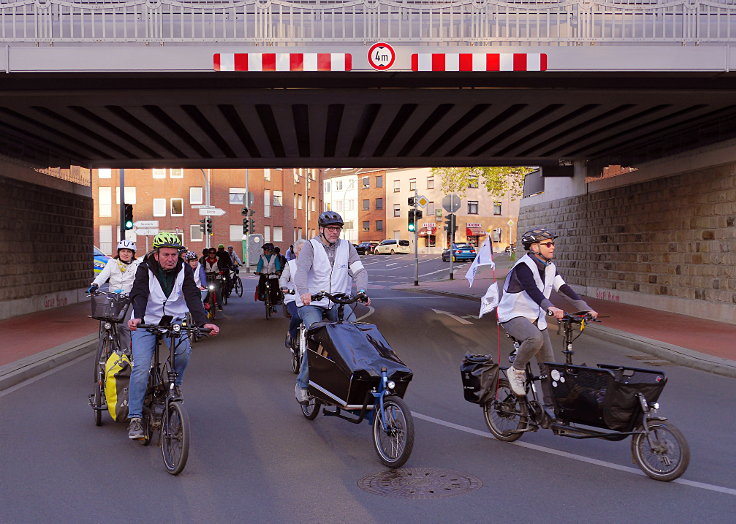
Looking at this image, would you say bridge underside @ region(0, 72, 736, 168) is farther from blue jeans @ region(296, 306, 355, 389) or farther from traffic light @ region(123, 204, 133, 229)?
blue jeans @ region(296, 306, 355, 389)

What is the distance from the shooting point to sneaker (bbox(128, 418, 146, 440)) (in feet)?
19.9

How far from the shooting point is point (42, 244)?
806 inches

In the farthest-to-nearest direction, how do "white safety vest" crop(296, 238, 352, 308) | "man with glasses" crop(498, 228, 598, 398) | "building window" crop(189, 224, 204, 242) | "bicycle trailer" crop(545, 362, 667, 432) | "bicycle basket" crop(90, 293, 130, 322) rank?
"building window" crop(189, 224, 204, 242) → "bicycle basket" crop(90, 293, 130, 322) → "white safety vest" crop(296, 238, 352, 308) → "man with glasses" crop(498, 228, 598, 398) → "bicycle trailer" crop(545, 362, 667, 432)

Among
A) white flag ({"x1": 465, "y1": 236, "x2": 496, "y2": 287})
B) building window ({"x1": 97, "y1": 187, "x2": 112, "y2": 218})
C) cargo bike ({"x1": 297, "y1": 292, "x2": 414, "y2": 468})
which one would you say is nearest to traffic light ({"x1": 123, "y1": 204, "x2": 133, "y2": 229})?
cargo bike ({"x1": 297, "y1": 292, "x2": 414, "y2": 468})

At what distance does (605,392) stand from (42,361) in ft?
26.5

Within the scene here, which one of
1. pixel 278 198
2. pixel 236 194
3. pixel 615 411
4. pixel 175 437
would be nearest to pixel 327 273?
pixel 175 437

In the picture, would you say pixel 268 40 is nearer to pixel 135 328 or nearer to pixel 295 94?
pixel 295 94

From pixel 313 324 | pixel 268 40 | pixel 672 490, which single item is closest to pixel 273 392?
pixel 313 324

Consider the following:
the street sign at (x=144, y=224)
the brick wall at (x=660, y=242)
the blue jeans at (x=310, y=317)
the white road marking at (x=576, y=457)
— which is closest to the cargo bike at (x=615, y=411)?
the white road marking at (x=576, y=457)

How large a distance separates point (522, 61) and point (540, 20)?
72.7 inches

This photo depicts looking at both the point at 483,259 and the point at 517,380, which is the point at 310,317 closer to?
the point at 483,259

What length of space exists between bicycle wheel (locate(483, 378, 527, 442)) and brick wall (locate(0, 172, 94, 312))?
14.6 m

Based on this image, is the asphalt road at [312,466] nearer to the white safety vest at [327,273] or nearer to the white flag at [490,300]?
the white flag at [490,300]

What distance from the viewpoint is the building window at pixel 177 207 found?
6669 cm
